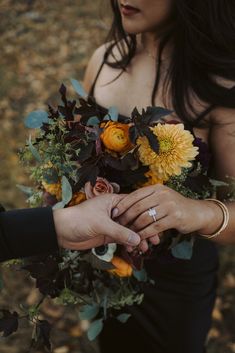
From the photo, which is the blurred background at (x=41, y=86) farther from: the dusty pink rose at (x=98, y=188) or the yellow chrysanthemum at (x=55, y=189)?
the dusty pink rose at (x=98, y=188)

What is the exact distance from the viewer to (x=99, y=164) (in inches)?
57.9

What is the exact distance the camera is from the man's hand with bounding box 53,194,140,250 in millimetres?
1454

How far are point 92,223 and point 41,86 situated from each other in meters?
5.03

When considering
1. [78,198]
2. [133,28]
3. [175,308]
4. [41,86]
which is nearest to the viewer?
[78,198]

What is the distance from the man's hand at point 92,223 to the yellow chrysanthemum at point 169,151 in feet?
0.51

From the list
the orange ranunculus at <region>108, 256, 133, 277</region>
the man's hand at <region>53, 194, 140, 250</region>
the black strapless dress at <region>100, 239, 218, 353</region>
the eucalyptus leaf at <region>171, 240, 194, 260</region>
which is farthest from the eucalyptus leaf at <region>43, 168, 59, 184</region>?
the black strapless dress at <region>100, 239, 218, 353</region>

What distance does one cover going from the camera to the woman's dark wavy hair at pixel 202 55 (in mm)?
1823

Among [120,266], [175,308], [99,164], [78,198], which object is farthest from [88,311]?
[99,164]

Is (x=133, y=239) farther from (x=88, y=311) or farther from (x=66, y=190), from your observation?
(x=88, y=311)

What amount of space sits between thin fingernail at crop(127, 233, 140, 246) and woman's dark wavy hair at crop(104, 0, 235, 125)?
0.61m

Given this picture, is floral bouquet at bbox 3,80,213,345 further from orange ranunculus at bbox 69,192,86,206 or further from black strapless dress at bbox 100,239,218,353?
black strapless dress at bbox 100,239,218,353

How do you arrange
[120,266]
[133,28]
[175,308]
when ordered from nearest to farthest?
[120,266] < [133,28] < [175,308]

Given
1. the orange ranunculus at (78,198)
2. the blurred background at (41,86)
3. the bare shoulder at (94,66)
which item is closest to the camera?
the orange ranunculus at (78,198)

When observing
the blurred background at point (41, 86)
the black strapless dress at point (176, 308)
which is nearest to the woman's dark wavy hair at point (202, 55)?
the black strapless dress at point (176, 308)
